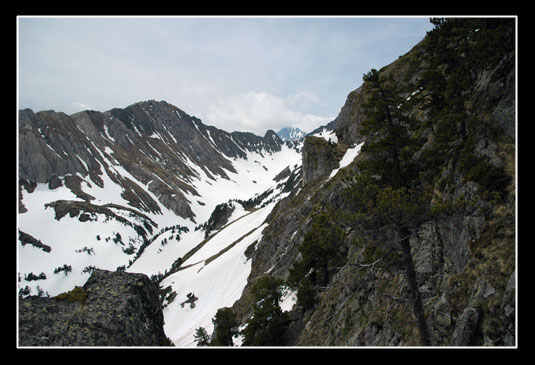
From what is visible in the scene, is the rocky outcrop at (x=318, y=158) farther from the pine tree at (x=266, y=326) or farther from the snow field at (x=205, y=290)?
the pine tree at (x=266, y=326)

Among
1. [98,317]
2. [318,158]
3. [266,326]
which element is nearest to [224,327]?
[266,326]

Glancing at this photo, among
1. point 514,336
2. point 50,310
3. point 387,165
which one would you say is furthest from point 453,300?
point 50,310

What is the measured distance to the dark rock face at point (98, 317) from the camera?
987 cm

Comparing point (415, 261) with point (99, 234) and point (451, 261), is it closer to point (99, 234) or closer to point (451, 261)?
point (451, 261)

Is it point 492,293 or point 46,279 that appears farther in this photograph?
point 46,279

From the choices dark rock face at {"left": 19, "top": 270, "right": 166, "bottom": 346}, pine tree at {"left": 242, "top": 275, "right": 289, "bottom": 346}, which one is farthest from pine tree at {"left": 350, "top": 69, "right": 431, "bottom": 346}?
pine tree at {"left": 242, "top": 275, "right": 289, "bottom": 346}

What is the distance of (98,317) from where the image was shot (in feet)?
35.1

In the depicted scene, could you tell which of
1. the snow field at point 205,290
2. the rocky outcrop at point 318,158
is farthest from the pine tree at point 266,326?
the rocky outcrop at point 318,158

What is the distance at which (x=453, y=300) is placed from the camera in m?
10.9

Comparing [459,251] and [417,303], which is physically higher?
[459,251]

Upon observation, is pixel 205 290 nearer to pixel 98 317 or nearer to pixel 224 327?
pixel 224 327
